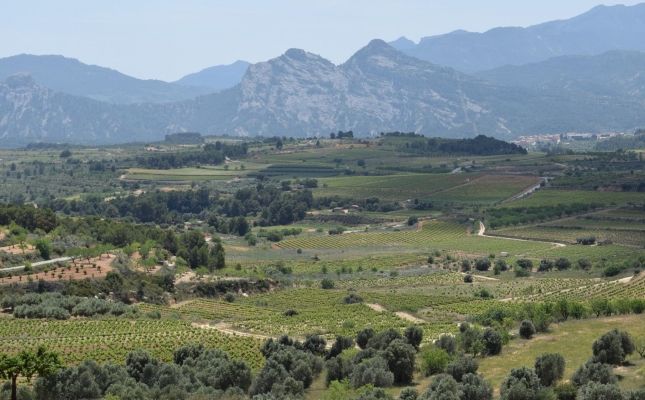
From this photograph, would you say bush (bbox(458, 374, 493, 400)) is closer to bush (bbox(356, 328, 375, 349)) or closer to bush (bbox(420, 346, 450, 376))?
bush (bbox(420, 346, 450, 376))

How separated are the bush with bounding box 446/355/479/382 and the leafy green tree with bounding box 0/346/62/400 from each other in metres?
20.5

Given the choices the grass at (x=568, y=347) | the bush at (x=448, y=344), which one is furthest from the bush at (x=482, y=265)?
the bush at (x=448, y=344)

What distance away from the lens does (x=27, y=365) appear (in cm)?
4891

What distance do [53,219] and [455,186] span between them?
3526 inches

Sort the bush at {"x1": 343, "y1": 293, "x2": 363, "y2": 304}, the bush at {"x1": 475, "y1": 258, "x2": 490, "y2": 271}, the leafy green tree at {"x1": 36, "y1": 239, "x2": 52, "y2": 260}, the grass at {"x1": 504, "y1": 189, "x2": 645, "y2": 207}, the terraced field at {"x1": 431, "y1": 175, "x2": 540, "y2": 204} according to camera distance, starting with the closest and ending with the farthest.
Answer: the bush at {"x1": 343, "y1": 293, "x2": 363, "y2": 304}, the leafy green tree at {"x1": 36, "y1": 239, "x2": 52, "y2": 260}, the bush at {"x1": 475, "y1": 258, "x2": 490, "y2": 271}, the grass at {"x1": 504, "y1": 189, "x2": 645, "y2": 207}, the terraced field at {"x1": 431, "y1": 175, "x2": 540, "y2": 204}

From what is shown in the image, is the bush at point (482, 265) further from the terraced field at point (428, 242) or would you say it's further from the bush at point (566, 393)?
the bush at point (566, 393)

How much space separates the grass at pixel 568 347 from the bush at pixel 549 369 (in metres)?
0.74

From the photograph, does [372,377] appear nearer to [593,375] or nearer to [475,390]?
[475,390]

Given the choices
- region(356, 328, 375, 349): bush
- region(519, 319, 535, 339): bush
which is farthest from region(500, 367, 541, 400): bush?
region(356, 328, 375, 349): bush

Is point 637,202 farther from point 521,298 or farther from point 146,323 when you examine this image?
point 146,323

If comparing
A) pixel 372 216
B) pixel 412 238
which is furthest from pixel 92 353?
pixel 372 216

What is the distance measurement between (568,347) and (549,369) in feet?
30.6

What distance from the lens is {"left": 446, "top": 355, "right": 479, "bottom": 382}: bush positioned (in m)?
53.0

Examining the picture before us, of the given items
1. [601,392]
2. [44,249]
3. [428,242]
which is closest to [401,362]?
[601,392]
